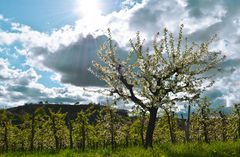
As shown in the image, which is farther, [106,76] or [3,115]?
[3,115]

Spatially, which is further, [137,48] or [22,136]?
[22,136]

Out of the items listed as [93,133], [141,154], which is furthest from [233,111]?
[141,154]

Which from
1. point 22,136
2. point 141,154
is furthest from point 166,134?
point 141,154

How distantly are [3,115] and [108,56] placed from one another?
39269mm

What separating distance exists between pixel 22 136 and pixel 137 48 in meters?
60.9

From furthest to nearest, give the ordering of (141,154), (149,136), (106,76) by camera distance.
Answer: (106,76)
(149,136)
(141,154)

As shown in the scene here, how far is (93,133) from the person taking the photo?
279 ft

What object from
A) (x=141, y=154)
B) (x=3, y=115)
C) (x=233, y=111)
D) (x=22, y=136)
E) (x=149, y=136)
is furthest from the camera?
(x=22, y=136)

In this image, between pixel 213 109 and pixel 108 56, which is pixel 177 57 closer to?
pixel 108 56

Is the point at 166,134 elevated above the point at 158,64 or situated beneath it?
situated beneath

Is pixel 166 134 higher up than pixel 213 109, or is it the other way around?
pixel 213 109

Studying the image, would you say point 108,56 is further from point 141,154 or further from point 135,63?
point 141,154

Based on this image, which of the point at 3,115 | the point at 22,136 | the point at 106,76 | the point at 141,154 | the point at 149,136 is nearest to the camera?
the point at 141,154

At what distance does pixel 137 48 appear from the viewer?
28.9 metres
